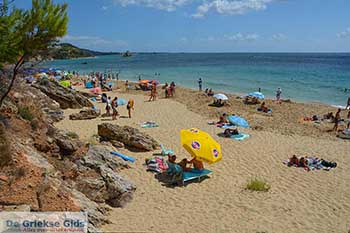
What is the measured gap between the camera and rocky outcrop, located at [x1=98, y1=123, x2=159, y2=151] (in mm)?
12766

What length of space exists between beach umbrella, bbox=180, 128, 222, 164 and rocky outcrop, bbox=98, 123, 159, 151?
2568mm

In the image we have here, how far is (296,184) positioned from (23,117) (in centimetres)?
848

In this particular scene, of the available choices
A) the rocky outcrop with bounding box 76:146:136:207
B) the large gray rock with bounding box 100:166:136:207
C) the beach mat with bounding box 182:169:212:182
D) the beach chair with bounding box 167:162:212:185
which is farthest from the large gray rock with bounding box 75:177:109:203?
the beach mat with bounding box 182:169:212:182

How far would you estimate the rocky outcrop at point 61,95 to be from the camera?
801 inches

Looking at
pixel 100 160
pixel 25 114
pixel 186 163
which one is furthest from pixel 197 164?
pixel 25 114

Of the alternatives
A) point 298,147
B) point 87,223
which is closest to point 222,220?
point 87,223

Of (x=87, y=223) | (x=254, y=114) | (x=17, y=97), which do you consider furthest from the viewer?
(x=254, y=114)

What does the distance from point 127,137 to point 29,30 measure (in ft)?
19.6

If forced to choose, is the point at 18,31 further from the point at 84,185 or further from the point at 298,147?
the point at 298,147

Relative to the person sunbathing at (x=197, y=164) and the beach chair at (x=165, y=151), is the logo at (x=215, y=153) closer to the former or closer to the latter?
the person sunbathing at (x=197, y=164)

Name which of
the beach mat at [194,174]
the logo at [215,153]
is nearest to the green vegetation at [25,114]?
the beach mat at [194,174]

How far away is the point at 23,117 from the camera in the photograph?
962 centimetres

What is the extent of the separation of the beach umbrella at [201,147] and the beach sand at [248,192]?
79 cm

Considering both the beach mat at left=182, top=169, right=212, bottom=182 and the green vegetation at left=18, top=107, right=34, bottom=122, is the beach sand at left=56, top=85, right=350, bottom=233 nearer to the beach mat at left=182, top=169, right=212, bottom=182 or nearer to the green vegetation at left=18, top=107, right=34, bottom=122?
the beach mat at left=182, top=169, right=212, bottom=182
